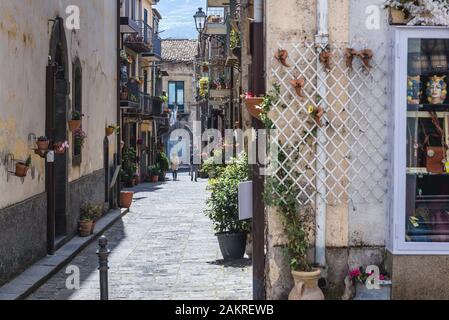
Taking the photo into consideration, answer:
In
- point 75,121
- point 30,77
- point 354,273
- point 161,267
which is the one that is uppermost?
point 30,77

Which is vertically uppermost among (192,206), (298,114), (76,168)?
(298,114)

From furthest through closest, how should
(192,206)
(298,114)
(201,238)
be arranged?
1. (192,206)
2. (201,238)
3. (298,114)

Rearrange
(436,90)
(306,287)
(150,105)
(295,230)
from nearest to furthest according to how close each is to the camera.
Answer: (306,287)
(295,230)
(436,90)
(150,105)

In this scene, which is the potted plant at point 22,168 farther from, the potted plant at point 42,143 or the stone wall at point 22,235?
the potted plant at point 42,143

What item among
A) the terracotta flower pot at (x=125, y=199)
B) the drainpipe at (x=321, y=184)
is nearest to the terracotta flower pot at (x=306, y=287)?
the drainpipe at (x=321, y=184)

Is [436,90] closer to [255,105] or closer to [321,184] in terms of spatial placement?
[321,184]

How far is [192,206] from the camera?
23078 millimetres

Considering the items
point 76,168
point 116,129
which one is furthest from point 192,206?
point 76,168

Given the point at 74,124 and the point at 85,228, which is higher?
the point at 74,124

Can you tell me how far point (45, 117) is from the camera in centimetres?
1262

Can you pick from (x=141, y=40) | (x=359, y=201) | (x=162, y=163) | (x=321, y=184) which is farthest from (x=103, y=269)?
(x=162, y=163)

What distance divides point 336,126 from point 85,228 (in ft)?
29.4
